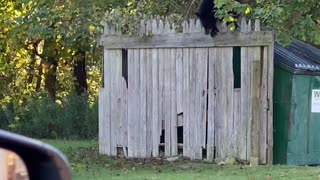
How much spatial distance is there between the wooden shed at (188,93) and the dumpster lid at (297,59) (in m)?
0.83

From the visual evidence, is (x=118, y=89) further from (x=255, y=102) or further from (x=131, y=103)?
(x=255, y=102)

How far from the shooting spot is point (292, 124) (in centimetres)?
1266

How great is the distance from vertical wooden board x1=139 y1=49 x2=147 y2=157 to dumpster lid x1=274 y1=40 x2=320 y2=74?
232 cm

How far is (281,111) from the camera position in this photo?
12.6 meters

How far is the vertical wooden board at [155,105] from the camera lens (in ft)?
42.0

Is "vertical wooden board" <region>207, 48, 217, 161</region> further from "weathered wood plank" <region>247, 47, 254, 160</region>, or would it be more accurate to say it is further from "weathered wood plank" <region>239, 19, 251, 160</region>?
"weathered wood plank" <region>247, 47, 254, 160</region>

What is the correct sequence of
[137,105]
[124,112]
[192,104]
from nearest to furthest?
[192,104]
[137,105]
[124,112]

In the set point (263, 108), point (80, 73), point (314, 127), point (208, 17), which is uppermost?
point (208, 17)

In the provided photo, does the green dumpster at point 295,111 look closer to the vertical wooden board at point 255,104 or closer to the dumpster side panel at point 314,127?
the dumpster side panel at point 314,127

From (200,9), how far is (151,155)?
276cm

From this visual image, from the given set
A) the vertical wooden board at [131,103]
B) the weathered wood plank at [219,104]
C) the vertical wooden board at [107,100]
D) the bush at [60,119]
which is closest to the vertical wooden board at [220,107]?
the weathered wood plank at [219,104]

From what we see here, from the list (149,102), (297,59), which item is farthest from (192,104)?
(297,59)

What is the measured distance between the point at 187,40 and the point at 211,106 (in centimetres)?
120

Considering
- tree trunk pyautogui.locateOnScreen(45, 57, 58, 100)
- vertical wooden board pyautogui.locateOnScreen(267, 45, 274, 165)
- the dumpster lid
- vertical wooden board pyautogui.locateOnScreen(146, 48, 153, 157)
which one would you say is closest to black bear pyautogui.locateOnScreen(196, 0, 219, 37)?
vertical wooden board pyautogui.locateOnScreen(267, 45, 274, 165)
